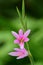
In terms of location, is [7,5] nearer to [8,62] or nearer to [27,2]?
[27,2]

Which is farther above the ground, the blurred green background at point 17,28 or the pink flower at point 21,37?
the pink flower at point 21,37

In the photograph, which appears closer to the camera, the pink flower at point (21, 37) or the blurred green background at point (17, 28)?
the pink flower at point (21, 37)

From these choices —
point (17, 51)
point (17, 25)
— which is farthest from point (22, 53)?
point (17, 25)

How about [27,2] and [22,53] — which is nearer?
[22,53]

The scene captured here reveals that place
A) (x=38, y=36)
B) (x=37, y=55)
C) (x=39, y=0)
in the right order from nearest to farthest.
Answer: (x=37, y=55) → (x=38, y=36) → (x=39, y=0)

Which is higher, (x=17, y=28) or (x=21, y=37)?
(x=21, y=37)

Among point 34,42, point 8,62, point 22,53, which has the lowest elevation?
point 8,62

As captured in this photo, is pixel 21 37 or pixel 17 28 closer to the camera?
pixel 21 37

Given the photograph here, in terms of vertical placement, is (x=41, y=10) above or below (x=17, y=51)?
below
